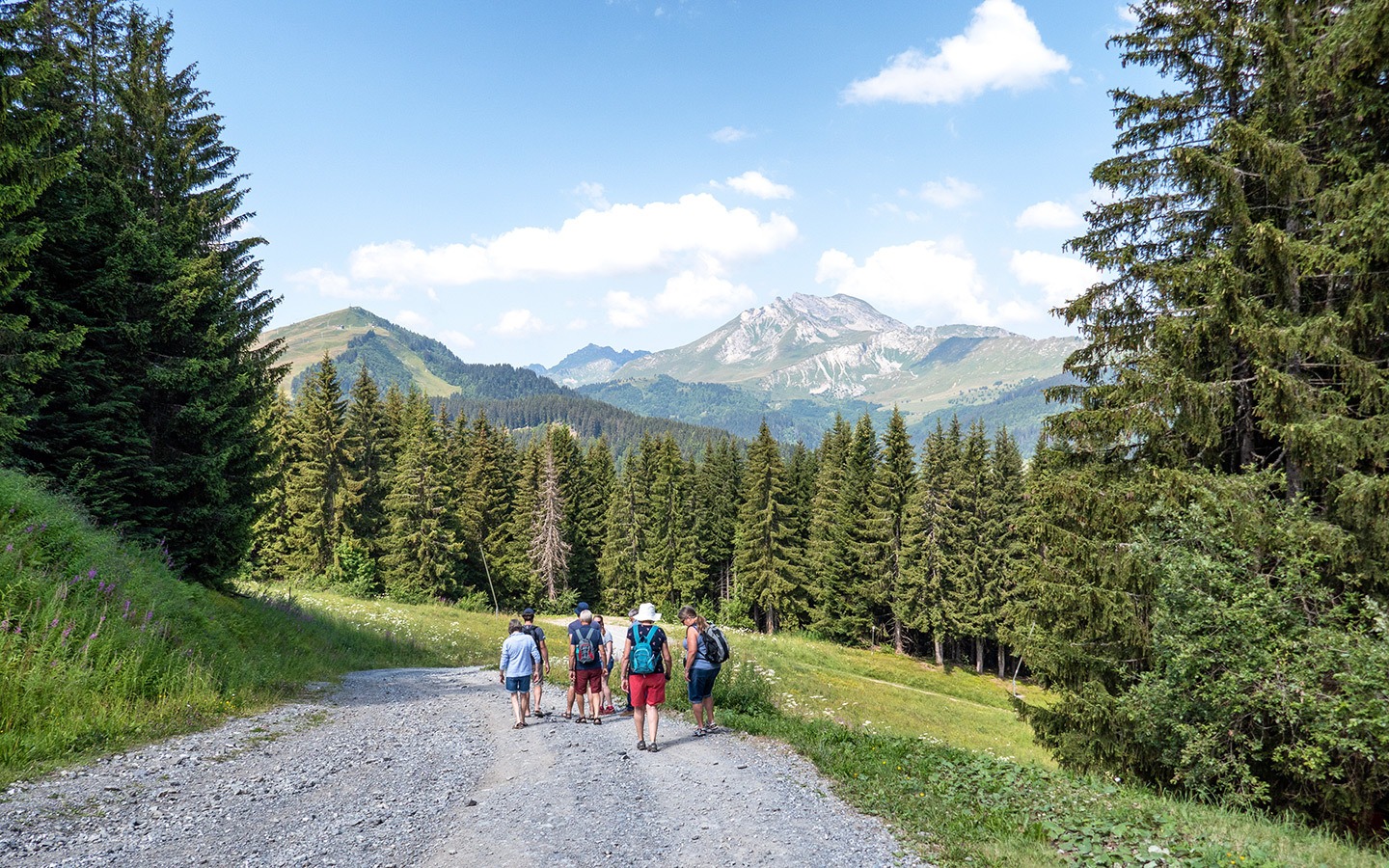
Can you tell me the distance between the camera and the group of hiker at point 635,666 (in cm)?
1069

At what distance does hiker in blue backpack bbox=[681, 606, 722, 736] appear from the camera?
11.2m

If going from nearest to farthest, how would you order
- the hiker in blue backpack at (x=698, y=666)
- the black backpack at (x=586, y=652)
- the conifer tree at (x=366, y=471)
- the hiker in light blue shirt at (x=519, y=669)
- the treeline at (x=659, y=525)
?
1. the hiker in blue backpack at (x=698, y=666)
2. the hiker in light blue shirt at (x=519, y=669)
3. the black backpack at (x=586, y=652)
4. the treeline at (x=659, y=525)
5. the conifer tree at (x=366, y=471)

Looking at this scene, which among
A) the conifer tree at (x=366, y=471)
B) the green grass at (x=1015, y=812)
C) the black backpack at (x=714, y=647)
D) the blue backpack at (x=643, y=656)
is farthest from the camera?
the conifer tree at (x=366, y=471)

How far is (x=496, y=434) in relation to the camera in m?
58.5

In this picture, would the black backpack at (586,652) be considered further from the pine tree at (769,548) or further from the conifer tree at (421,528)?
the pine tree at (769,548)

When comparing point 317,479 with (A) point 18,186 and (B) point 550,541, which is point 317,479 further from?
(A) point 18,186

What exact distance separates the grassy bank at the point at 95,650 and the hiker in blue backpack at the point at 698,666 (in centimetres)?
742

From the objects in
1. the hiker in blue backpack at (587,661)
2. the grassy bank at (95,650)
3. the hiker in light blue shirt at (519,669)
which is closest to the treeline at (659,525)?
the grassy bank at (95,650)

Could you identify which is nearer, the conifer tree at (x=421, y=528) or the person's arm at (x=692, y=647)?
the person's arm at (x=692, y=647)

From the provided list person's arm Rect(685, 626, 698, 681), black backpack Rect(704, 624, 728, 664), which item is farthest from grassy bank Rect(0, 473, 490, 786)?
black backpack Rect(704, 624, 728, 664)

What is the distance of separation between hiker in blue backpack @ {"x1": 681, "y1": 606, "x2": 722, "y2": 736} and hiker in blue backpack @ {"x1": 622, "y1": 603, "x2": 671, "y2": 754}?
486 millimetres

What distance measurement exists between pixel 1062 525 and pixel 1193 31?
9.37 meters

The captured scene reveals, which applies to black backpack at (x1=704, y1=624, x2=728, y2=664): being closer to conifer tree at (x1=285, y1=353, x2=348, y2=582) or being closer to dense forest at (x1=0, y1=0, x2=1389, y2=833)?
dense forest at (x1=0, y1=0, x2=1389, y2=833)

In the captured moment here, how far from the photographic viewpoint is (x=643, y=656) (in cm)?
1073
